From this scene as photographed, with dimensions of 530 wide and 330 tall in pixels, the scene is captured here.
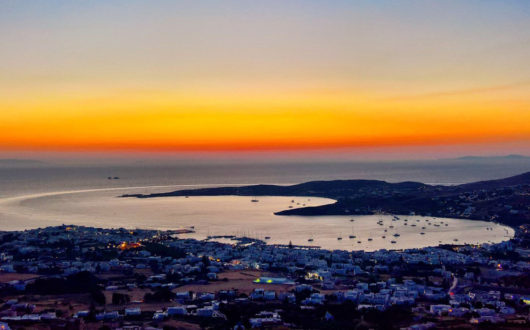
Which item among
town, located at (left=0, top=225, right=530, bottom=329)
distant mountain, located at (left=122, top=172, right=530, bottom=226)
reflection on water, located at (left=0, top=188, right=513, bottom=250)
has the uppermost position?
distant mountain, located at (left=122, top=172, right=530, bottom=226)

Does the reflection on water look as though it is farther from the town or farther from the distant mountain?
the town

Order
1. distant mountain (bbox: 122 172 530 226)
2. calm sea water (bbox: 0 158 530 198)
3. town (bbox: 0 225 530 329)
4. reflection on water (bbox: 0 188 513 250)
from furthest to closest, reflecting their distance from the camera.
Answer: calm sea water (bbox: 0 158 530 198)
distant mountain (bbox: 122 172 530 226)
reflection on water (bbox: 0 188 513 250)
town (bbox: 0 225 530 329)

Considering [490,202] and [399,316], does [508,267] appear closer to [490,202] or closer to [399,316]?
[399,316]

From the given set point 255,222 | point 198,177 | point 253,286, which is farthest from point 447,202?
point 198,177

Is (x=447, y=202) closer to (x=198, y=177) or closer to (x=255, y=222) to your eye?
(x=255, y=222)

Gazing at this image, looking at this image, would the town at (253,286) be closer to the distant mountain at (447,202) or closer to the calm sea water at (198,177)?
the distant mountain at (447,202)

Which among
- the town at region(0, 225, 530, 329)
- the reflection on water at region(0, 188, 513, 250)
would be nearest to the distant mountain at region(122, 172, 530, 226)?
the reflection on water at region(0, 188, 513, 250)
